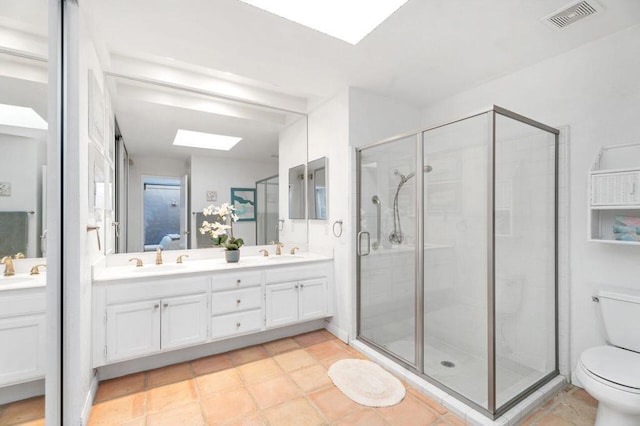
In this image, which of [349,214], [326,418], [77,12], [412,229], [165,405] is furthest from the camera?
[349,214]

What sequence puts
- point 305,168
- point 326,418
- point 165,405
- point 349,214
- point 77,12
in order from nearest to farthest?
point 77,12, point 326,418, point 165,405, point 349,214, point 305,168

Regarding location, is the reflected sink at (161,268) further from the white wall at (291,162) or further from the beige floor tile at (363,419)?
the beige floor tile at (363,419)

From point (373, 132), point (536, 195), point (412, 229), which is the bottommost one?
point (412, 229)

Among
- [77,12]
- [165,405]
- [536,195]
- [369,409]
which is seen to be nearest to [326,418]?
[369,409]

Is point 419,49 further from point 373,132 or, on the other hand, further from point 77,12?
point 77,12

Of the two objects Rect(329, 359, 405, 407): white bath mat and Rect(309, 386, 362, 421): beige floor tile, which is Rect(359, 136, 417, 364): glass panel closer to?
Rect(329, 359, 405, 407): white bath mat

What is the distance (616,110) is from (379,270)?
2.02 metres

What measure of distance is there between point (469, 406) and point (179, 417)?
181cm

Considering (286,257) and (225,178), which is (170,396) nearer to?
(286,257)

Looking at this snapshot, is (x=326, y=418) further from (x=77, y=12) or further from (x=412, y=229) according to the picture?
(x=77, y=12)

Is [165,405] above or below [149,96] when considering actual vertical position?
below

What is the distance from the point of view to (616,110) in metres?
1.99

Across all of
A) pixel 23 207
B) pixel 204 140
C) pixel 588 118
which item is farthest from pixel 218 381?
pixel 588 118

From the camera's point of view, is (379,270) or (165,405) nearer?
(165,405)
